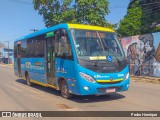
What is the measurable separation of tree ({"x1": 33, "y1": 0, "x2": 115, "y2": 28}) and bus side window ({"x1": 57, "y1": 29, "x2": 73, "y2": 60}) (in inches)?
570

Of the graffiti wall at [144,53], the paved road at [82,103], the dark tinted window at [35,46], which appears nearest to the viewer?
the paved road at [82,103]

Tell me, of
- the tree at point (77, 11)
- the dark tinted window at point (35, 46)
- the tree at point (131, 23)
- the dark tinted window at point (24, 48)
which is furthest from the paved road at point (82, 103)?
the tree at point (131, 23)

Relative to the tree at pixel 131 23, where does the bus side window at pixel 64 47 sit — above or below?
below

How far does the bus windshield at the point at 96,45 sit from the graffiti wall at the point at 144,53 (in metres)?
9.89

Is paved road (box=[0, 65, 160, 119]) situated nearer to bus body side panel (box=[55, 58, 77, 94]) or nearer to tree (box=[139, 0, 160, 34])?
bus body side panel (box=[55, 58, 77, 94])

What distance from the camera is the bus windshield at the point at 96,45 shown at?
9923 mm

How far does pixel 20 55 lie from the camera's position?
56.9ft

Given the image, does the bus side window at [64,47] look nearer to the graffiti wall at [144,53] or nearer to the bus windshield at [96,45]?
the bus windshield at [96,45]

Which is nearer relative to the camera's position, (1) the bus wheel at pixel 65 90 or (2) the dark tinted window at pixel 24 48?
(1) the bus wheel at pixel 65 90

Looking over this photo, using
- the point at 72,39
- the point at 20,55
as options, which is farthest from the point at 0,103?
the point at 20,55

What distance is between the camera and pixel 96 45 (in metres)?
10.2

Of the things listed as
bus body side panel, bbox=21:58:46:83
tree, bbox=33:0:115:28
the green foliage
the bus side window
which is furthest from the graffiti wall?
the green foliage

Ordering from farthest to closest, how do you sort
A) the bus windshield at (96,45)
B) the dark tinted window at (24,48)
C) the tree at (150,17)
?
1. the tree at (150,17)
2. the dark tinted window at (24,48)
3. the bus windshield at (96,45)

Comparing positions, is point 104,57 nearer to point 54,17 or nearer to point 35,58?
point 35,58
